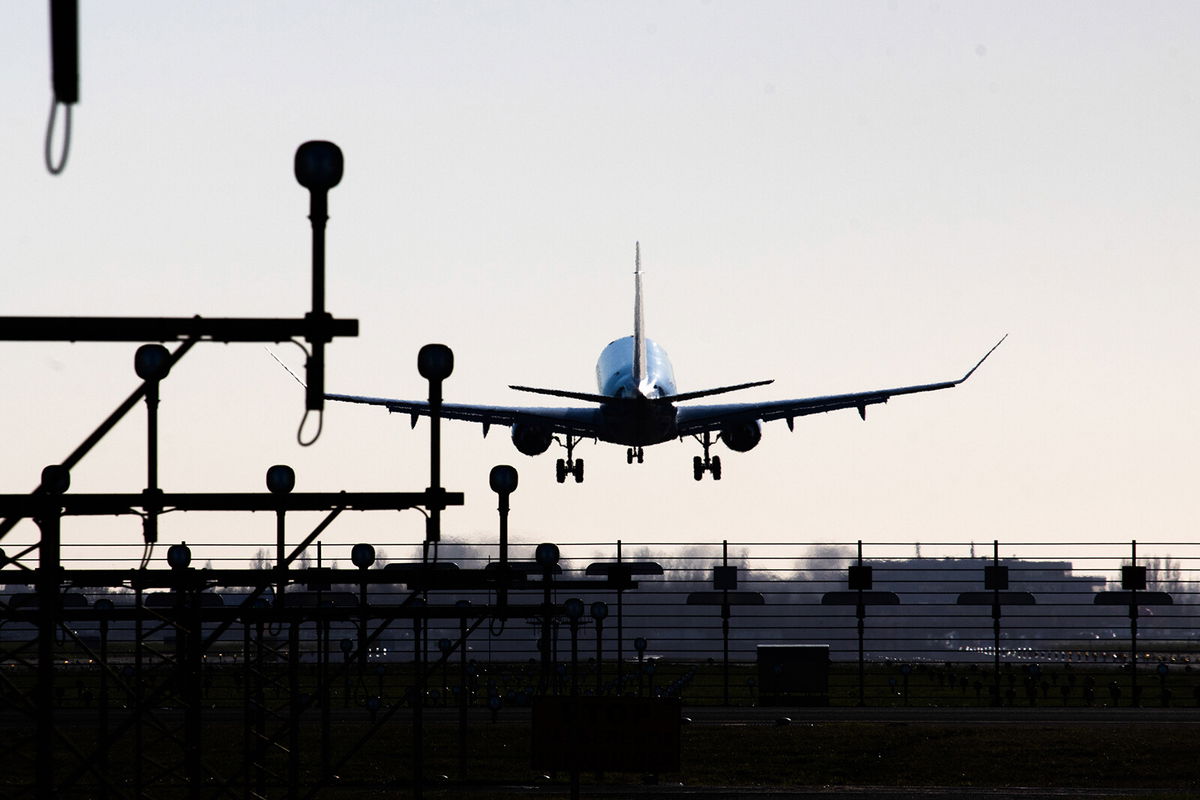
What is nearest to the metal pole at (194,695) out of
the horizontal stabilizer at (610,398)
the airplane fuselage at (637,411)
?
the horizontal stabilizer at (610,398)

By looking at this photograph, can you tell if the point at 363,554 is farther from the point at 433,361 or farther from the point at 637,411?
the point at 637,411

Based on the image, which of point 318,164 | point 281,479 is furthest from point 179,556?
point 318,164

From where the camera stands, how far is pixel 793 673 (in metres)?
67.1

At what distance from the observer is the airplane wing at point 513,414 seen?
70.0m

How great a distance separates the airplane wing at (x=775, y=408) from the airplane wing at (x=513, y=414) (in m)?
3.83

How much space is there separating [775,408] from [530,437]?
32.5ft

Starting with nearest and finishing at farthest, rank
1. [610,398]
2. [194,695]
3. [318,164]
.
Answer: [318,164] < [194,695] < [610,398]

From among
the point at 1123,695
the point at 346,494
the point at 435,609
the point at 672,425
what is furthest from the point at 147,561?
the point at 1123,695

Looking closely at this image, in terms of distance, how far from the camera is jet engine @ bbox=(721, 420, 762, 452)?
71.2m

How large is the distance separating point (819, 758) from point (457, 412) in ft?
117

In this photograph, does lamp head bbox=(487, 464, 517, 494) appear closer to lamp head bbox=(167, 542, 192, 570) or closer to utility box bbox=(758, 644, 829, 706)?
A: lamp head bbox=(167, 542, 192, 570)

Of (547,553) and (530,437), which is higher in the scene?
(530,437)

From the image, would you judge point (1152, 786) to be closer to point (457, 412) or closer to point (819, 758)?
point (819, 758)

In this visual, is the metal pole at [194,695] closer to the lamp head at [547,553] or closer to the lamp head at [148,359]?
the lamp head at [148,359]
